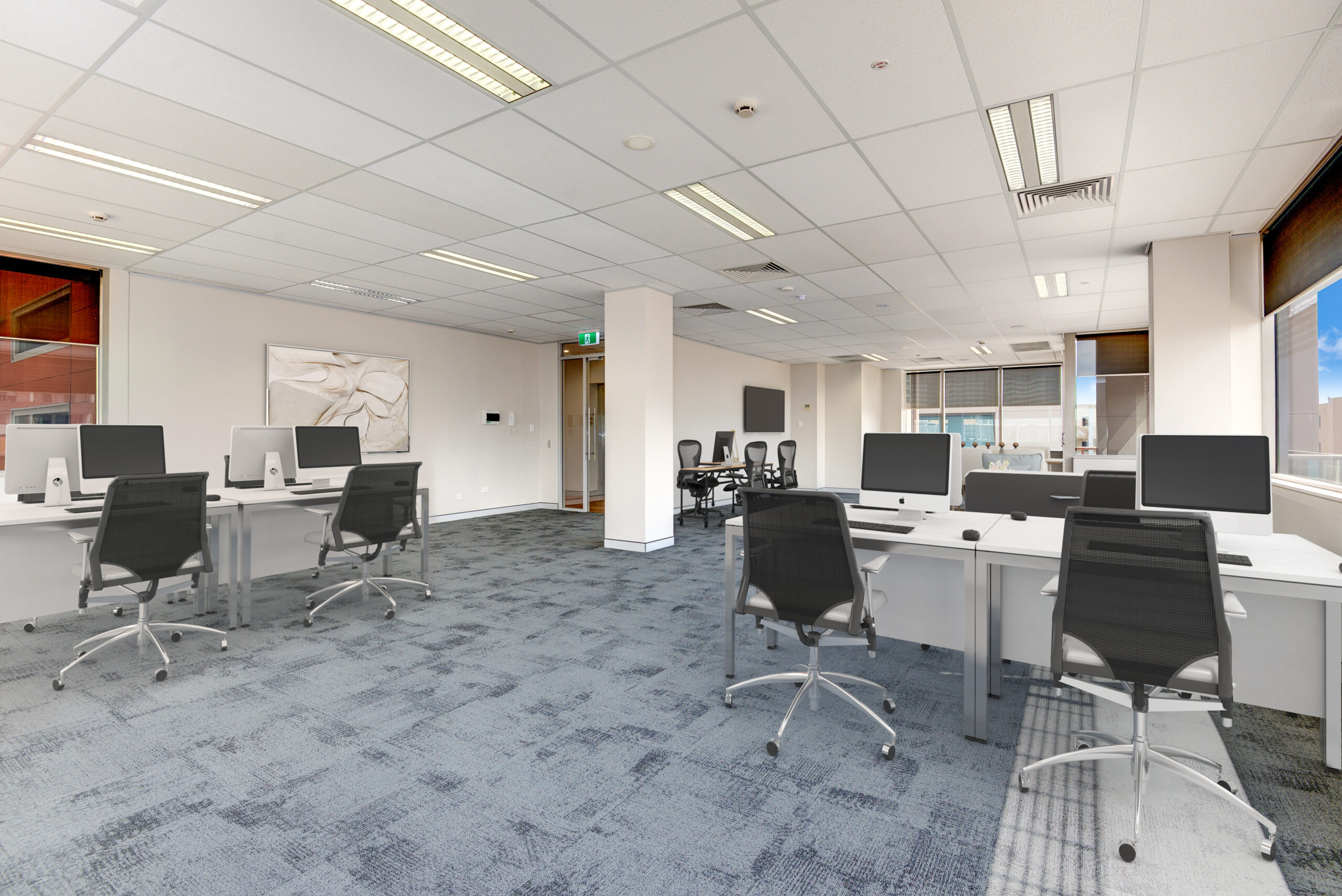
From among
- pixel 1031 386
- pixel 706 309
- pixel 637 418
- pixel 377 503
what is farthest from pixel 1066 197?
pixel 1031 386

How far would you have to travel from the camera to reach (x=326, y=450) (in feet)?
17.3

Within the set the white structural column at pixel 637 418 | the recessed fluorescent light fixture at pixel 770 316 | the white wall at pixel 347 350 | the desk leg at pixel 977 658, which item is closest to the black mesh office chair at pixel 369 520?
the white structural column at pixel 637 418

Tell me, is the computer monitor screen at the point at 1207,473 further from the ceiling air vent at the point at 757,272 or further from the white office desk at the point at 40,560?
the white office desk at the point at 40,560

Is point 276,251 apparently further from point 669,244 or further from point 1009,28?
point 1009,28

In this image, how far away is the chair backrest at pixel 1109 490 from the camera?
3.45 m

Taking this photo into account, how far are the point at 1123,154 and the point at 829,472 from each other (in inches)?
430

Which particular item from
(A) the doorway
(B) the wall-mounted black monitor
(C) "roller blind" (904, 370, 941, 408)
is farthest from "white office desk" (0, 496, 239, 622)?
(C) "roller blind" (904, 370, 941, 408)

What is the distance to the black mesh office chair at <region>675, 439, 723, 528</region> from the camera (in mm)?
8977

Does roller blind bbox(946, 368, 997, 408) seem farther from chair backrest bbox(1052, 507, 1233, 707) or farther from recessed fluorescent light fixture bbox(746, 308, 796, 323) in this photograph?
chair backrest bbox(1052, 507, 1233, 707)

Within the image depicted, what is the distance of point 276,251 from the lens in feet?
17.3

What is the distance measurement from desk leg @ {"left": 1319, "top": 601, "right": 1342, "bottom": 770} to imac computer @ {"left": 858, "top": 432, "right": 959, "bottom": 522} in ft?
4.91

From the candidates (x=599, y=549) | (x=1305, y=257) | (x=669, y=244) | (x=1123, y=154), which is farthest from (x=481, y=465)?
(x=1305, y=257)

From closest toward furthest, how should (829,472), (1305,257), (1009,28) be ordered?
(1009,28), (1305,257), (829,472)

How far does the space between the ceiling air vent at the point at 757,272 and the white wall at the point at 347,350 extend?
15.1ft
